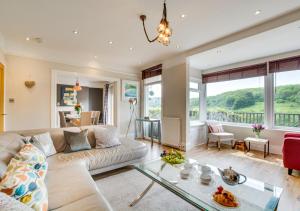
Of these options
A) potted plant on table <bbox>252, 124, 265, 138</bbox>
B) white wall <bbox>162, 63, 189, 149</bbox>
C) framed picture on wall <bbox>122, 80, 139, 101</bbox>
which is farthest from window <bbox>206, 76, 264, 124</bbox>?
framed picture on wall <bbox>122, 80, 139, 101</bbox>

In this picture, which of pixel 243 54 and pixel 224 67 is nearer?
pixel 243 54

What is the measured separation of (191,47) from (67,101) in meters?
6.30

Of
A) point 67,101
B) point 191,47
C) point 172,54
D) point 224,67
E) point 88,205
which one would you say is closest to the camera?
point 88,205

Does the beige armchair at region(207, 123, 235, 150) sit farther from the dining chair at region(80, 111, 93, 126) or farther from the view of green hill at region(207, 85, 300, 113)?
the dining chair at region(80, 111, 93, 126)

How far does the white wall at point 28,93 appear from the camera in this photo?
377 centimetres

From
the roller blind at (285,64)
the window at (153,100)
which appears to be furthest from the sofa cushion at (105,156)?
the roller blind at (285,64)

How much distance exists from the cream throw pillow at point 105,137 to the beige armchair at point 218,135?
2945mm

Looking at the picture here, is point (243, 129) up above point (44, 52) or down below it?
below

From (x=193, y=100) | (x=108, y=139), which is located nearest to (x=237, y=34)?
(x=193, y=100)

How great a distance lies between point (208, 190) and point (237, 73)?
13.9ft

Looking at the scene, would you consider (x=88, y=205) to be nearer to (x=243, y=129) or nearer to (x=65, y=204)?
(x=65, y=204)

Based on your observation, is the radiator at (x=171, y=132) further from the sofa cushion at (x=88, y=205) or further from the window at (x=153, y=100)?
the sofa cushion at (x=88, y=205)

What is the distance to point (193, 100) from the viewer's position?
211 inches

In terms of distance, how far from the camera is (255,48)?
369 centimetres
